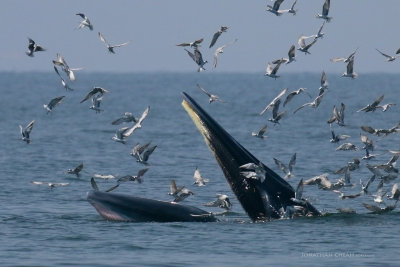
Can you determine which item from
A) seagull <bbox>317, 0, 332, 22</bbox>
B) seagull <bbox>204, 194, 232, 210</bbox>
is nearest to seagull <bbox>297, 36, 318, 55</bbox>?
seagull <bbox>317, 0, 332, 22</bbox>

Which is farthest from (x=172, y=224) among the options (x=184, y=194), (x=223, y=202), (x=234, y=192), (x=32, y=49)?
(x=32, y=49)

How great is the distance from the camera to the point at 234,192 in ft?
75.7

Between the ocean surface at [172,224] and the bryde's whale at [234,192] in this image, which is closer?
the ocean surface at [172,224]

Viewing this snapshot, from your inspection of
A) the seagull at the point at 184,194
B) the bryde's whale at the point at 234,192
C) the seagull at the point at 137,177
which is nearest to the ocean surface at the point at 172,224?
the bryde's whale at the point at 234,192

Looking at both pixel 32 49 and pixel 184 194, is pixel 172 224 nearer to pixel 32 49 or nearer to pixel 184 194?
pixel 184 194

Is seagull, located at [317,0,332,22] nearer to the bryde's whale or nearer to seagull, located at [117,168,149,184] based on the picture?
the bryde's whale

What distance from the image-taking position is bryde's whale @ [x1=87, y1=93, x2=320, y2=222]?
896 inches

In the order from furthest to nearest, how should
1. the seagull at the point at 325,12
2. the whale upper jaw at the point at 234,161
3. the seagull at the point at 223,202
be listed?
the seagull at the point at 325,12 < the seagull at the point at 223,202 < the whale upper jaw at the point at 234,161

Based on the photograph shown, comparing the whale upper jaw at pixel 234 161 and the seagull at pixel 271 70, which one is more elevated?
the seagull at pixel 271 70

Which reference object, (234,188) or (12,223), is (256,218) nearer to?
(234,188)

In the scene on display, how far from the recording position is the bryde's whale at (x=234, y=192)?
74.6ft

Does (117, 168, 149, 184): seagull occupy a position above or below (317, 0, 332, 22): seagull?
below

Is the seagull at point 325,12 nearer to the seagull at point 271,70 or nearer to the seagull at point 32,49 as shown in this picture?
the seagull at point 271,70

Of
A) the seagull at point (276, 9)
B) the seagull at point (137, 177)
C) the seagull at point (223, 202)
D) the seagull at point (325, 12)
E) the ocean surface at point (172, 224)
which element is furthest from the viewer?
the seagull at point (276, 9)
